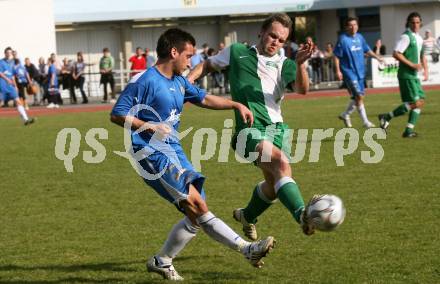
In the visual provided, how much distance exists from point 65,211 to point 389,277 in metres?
4.51

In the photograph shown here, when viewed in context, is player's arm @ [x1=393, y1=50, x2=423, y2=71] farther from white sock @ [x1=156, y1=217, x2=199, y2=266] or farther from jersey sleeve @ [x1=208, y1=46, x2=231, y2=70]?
white sock @ [x1=156, y1=217, x2=199, y2=266]

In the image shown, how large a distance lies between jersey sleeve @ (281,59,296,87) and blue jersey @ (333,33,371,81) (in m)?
10.4

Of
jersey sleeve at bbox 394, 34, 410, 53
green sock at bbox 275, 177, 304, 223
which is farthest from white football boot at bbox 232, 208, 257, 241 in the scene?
jersey sleeve at bbox 394, 34, 410, 53

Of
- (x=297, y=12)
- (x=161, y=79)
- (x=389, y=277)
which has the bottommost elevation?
(x=389, y=277)

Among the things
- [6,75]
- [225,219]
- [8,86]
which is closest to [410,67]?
[225,219]

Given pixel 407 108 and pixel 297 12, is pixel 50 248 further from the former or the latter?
pixel 297 12

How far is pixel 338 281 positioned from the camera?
252 inches

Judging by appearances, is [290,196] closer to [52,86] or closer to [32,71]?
[52,86]

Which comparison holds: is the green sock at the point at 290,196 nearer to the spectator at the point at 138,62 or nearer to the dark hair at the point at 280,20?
the dark hair at the point at 280,20

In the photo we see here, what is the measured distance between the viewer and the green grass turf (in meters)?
6.85

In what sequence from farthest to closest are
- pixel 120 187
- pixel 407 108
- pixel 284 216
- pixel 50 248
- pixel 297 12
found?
1. pixel 297 12
2. pixel 407 108
3. pixel 120 187
4. pixel 284 216
5. pixel 50 248

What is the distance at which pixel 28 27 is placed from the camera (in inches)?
1415

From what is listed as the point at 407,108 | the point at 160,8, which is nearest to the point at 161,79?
the point at 407,108

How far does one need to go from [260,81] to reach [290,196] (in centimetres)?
121
